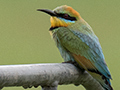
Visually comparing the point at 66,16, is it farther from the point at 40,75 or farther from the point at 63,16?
the point at 40,75

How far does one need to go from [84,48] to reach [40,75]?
847mm

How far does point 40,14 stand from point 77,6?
13.3 inches

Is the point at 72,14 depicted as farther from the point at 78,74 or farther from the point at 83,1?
the point at 83,1

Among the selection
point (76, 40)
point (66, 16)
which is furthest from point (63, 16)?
point (76, 40)

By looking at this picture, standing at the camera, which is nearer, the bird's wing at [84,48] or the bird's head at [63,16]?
the bird's wing at [84,48]

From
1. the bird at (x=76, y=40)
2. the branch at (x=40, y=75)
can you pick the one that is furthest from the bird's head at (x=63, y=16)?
the branch at (x=40, y=75)

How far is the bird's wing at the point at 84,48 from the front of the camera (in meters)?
1.52

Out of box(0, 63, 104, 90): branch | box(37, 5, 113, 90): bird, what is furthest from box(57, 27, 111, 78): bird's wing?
box(0, 63, 104, 90): branch

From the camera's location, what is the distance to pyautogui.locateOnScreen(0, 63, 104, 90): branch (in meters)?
0.75

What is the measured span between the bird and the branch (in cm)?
39

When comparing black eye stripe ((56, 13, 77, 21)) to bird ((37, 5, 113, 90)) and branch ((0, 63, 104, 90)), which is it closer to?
bird ((37, 5, 113, 90))

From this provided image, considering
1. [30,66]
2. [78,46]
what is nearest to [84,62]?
[78,46]

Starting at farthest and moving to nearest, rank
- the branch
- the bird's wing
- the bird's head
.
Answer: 1. the bird's head
2. the bird's wing
3. the branch

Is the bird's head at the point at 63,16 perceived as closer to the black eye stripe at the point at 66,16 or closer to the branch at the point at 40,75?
the black eye stripe at the point at 66,16
